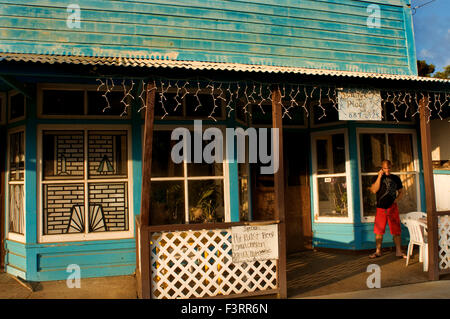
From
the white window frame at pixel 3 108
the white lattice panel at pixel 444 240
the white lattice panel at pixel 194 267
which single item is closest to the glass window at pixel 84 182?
the white window frame at pixel 3 108

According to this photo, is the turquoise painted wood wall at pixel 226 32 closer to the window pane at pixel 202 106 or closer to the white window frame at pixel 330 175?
the window pane at pixel 202 106

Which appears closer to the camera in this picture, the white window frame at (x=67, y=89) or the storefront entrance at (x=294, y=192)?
the white window frame at (x=67, y=89)

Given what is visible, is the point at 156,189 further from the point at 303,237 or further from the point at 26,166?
the point at 303,237

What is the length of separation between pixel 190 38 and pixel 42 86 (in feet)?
8.97

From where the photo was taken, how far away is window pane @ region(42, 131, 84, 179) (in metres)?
5.88

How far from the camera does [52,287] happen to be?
5402 millimetres

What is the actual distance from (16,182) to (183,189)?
2.75 m

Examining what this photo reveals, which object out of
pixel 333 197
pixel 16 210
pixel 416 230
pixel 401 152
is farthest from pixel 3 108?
pixel 401 152

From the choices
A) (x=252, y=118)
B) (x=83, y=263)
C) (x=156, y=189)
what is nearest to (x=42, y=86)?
(x=156, y=189)

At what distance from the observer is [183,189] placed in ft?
20.0

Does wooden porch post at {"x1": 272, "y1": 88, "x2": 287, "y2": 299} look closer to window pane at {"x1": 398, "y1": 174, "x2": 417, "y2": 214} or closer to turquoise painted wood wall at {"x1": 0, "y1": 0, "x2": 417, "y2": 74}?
turquoise painted wood wall at {"x1": 0, "y1": 0, "x2": 417, "y2": 74}

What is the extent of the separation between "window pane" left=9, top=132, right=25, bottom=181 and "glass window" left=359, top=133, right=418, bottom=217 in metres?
6.22

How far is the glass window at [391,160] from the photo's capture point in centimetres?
751

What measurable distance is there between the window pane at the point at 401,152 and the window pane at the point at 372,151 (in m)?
0.21
